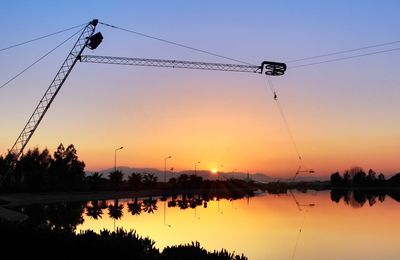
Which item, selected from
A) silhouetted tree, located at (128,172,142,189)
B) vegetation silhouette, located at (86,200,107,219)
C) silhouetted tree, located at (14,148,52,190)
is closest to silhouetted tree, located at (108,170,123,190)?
silhouetted tree, located at (128,172,142,189)

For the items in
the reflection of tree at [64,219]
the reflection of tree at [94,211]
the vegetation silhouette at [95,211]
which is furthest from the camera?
the reflection of tree at [94,211]

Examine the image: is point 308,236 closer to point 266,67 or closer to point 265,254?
point 265,254

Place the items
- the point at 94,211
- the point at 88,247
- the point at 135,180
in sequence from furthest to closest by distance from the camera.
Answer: the point at 135,180 < the point at 94,211 < the point at 88,247

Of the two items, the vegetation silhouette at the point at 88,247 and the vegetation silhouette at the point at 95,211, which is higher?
the vegetation silhouette at the point at 88,247

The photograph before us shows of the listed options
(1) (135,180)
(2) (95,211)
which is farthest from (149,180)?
(2) (95,211)

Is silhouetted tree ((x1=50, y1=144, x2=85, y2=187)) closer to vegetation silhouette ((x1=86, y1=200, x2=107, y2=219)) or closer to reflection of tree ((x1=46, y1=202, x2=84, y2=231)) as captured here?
vegetation silhouette ((x1=86, y1=200, x2=107, y2=219))

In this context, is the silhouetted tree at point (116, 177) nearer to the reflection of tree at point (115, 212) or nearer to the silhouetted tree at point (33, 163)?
the silhouetted tree at point (33, 163)

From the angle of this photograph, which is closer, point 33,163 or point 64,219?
point 64,219

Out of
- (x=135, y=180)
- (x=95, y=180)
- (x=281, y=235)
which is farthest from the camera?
(x=135, y=180)

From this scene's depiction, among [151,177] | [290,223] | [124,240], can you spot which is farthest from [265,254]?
[151,177]

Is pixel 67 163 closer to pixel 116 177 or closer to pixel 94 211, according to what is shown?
pixel 116 177

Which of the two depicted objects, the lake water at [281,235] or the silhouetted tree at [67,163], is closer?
the lake water at [281,235]

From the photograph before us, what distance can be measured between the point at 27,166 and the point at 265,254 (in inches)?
4950

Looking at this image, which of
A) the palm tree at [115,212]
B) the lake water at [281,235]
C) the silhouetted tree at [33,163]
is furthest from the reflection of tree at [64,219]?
the silhouetted tree at [33,163]
